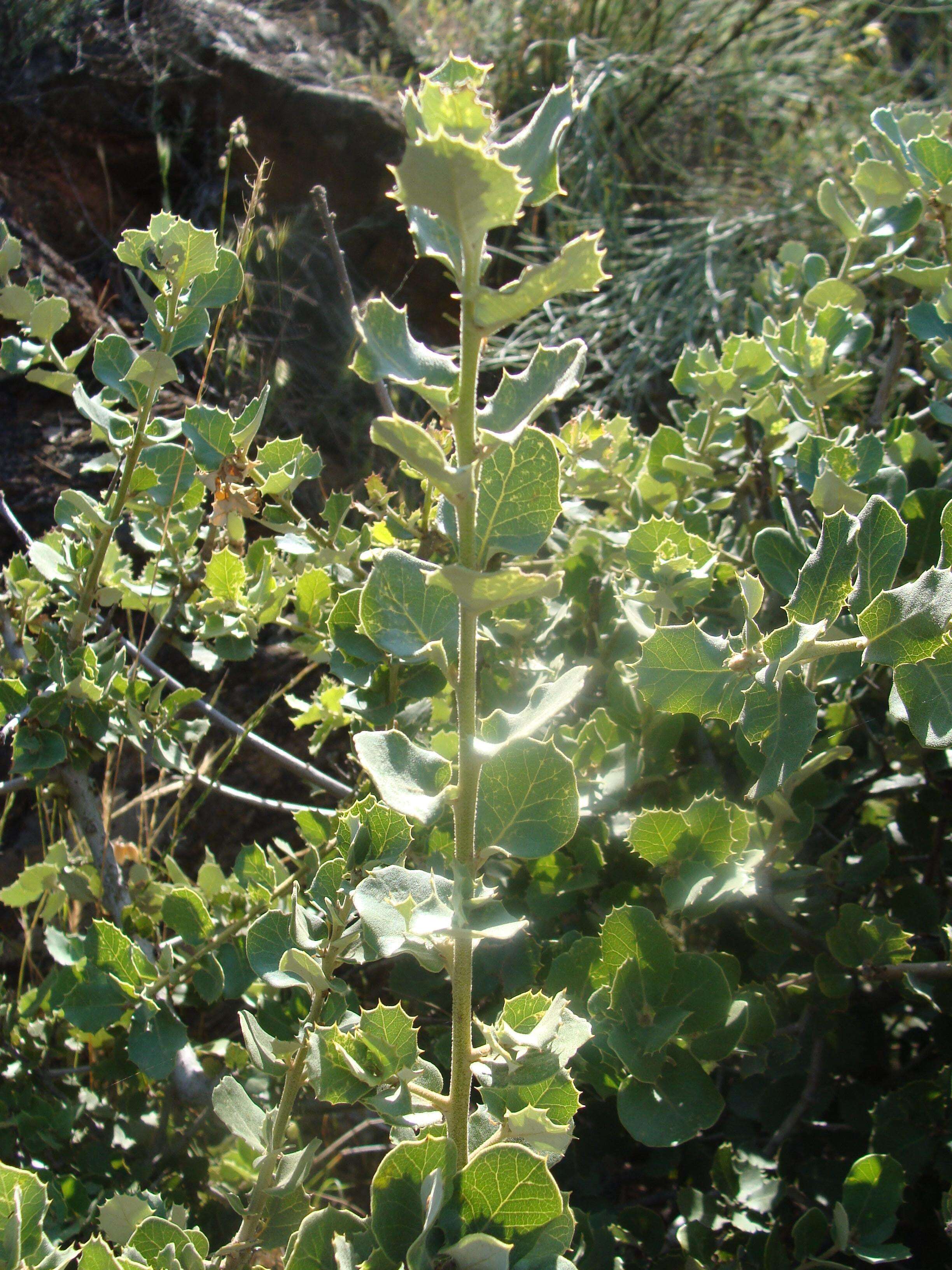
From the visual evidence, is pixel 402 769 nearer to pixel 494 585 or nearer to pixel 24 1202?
pixel 494 585

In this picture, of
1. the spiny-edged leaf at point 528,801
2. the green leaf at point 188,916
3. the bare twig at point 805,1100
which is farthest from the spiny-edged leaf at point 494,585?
the bare twig at point 805,1100

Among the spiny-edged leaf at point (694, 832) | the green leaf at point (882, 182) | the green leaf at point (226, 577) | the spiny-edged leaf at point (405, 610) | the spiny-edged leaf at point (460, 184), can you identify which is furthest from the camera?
the green leaf at point (882, 182)

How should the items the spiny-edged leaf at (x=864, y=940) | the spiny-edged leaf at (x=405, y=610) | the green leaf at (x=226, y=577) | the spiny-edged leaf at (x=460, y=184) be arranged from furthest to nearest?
the green leaf at (x=226, y=577), the spiny-edged leaf at (x=864, y=940), the spiny-edged leaf at (x=405, y=610), the spiny-edged leaf at (x=460, y=184)

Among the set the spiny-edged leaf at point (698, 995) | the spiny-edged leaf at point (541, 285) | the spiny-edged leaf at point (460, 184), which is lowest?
the spiny-edged leaf at point (698, 995)

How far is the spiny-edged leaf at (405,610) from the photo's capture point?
2.45ft

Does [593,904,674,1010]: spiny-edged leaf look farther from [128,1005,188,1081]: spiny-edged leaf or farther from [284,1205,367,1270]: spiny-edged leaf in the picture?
[128,1005,188,1081]: spiny-edged leaf

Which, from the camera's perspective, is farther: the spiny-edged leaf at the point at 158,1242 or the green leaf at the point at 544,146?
the spiny-edged leaf at the point at 158,1242

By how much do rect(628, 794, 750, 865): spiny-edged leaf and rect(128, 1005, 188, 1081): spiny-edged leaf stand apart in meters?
0.57

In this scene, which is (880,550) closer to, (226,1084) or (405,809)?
(405,809)

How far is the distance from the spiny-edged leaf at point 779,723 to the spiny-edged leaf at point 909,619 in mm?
70

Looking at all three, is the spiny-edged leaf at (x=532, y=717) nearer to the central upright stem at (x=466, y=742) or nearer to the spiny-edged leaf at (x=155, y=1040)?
the central upright stem at (x=466, y=742)

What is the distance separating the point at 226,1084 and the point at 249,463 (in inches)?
28.3

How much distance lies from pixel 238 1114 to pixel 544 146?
33.7 inches

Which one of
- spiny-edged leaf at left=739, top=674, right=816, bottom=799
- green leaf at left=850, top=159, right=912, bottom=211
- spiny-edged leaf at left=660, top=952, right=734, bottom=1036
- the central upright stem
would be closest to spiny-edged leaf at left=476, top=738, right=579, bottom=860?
the central upright stem
